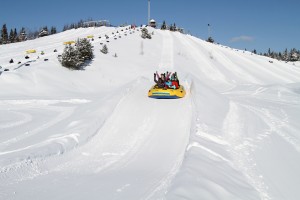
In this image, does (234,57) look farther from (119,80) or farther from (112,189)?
(112,189)

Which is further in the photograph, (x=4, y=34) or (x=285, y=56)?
(x=285, y=56)

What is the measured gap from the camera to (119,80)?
27766 millimetres

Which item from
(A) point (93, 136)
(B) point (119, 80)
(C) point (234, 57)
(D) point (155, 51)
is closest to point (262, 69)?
(C) point (234, 57)

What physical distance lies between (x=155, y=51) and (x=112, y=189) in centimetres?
3902

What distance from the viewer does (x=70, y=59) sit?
25812 millimetres

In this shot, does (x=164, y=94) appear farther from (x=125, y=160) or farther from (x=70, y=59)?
(x=70, y=59)

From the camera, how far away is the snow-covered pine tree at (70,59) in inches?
1019

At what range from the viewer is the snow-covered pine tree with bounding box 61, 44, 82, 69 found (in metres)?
25.9

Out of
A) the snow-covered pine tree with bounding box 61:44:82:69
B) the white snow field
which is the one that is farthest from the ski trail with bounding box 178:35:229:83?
the snow-covered pine tree with bounding box 61:44:82:69

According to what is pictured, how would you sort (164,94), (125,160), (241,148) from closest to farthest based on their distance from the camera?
(125,160)
(241,148)
(164,94)

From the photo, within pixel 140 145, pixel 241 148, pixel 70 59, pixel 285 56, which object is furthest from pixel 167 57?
pixel 285 56

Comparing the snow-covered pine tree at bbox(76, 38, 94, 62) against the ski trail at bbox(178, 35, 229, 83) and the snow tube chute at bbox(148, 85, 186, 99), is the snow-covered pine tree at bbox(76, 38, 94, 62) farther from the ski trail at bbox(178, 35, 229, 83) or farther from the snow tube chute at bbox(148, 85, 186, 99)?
the ski trail at bbox(178, 35, 229, 83)

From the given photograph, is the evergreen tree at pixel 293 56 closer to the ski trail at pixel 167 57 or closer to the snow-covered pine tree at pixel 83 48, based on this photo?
the ski trail at pixel 167 57

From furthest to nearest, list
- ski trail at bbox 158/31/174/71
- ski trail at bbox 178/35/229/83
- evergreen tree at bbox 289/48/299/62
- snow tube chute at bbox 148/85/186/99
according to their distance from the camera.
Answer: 1. evergreen tree at bbox 289/48/299/62
2. ski trail at bbox 178/35/229/83
3. ski trail at bbox 158/31/174/71
4. snow tube chute at bbox 148/85/186/99
